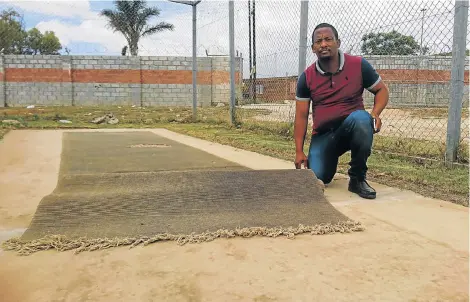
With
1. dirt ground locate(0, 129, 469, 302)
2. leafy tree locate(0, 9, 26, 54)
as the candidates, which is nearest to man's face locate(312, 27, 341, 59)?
dirt ground locate(0, 129, 469, 302)

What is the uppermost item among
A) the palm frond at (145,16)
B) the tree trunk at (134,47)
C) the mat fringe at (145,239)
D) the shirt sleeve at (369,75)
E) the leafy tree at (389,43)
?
the palm frond at (145,16)

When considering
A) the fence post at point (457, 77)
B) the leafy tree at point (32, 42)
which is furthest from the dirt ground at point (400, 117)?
the leafy tree at point (32, 42)

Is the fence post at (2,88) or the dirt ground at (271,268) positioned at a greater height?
the fence post at (2,88)

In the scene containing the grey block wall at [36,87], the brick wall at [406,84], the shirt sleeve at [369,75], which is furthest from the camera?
the grey block wall at [36,87]

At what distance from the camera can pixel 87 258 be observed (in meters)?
1.75

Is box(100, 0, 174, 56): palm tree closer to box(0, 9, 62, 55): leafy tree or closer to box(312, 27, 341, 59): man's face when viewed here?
box(0, 9, 62, 55): leafy tree

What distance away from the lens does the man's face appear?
9.11ft

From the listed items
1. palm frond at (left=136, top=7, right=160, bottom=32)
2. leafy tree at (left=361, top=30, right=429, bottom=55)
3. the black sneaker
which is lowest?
the black sneaker

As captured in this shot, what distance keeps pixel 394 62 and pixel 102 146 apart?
24.0 ft

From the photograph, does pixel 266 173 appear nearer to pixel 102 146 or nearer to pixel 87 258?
pixel 87 258

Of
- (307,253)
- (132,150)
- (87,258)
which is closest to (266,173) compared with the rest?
(307,253)

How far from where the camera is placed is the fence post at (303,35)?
5727 millimetres

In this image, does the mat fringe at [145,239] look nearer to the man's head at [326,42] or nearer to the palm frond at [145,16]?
the man's head at [326,42]

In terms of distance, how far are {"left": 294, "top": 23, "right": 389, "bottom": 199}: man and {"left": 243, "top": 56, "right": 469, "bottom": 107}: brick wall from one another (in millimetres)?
3793
